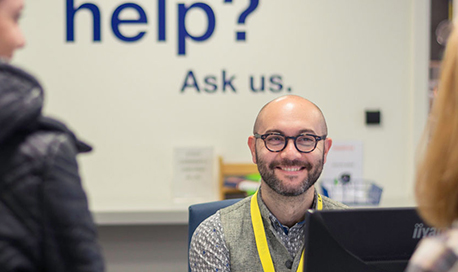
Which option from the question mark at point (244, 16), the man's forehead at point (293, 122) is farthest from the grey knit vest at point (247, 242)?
the question mark at point (244, 16)

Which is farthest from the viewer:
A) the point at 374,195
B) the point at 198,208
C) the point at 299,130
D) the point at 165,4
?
the point at 165,4

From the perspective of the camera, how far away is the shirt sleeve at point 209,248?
174 cm

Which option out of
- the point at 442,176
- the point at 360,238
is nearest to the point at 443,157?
the point at 442,176

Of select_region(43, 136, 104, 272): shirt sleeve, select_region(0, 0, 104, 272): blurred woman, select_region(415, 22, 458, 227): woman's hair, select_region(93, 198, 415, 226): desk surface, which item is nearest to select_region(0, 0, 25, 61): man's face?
select_region(0, 0, 104, 272): blurred woman

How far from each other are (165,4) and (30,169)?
2.81m

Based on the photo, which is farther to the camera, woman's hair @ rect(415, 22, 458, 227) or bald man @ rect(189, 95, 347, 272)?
bald man @ rect(189, 95, 347, 272)

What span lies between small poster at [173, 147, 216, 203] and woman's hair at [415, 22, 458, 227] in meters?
2.64

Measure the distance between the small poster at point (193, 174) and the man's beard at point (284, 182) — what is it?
1570mm

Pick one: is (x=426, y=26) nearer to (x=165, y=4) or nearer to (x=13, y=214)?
(x=165, y=4)

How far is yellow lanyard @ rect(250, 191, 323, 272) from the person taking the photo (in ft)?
5.57

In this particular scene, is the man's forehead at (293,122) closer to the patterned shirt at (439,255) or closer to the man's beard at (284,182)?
the man's beard at (284,182)

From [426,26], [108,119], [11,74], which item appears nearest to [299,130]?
[11,74]

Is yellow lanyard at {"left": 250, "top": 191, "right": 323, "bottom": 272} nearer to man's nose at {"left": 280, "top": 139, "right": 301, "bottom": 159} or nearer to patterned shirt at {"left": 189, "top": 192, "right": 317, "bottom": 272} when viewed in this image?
patterned shirt at {"left": 189, "top": 192, "right": 317, "bottom": 272}

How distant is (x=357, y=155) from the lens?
11.5 feet
